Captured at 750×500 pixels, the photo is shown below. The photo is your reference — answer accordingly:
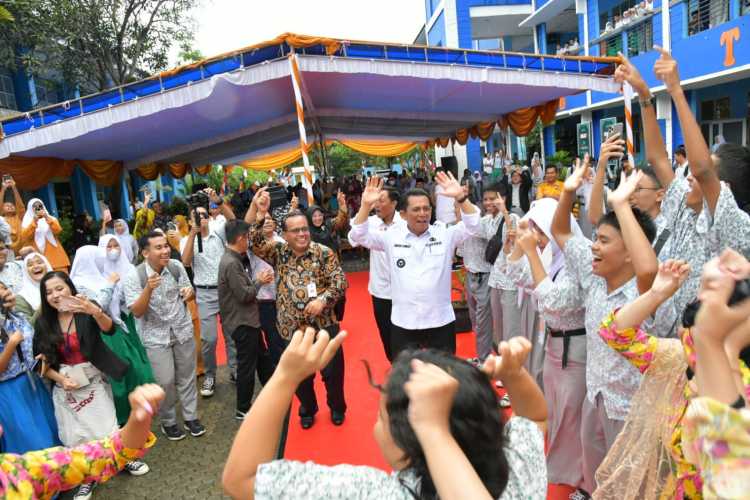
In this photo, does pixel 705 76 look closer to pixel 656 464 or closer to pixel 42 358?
pixel 656 464

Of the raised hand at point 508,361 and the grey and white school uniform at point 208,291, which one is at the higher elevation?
the raised hand at point 508,361

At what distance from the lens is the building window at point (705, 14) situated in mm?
10523

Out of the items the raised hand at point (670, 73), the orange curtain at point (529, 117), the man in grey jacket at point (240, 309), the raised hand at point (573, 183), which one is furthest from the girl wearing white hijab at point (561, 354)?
the orange curtain at point (529, 117)

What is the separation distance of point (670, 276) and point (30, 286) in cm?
375

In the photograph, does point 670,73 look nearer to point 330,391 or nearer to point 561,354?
point 561,354

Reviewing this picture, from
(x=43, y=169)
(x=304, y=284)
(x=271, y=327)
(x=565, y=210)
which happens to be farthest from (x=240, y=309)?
(x=43, y=169)

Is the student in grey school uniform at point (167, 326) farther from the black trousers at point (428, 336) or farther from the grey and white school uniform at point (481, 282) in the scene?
the grey and white school uniform at point (481, 282)

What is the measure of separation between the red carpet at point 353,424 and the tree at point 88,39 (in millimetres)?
10485

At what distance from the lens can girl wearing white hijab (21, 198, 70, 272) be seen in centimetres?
481

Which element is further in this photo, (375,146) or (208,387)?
(375,146)

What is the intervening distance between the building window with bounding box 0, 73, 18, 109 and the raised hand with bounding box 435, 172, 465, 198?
13.0 metres

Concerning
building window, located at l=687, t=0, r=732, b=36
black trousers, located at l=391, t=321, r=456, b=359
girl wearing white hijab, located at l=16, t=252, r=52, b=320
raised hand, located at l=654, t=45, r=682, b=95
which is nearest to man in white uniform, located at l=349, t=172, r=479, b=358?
black trousers, located at l=391, t=321, r=456, b=359

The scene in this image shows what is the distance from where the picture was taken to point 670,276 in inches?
62.2

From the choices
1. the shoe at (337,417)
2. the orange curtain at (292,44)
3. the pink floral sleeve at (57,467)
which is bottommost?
the shoe at (337,417)
